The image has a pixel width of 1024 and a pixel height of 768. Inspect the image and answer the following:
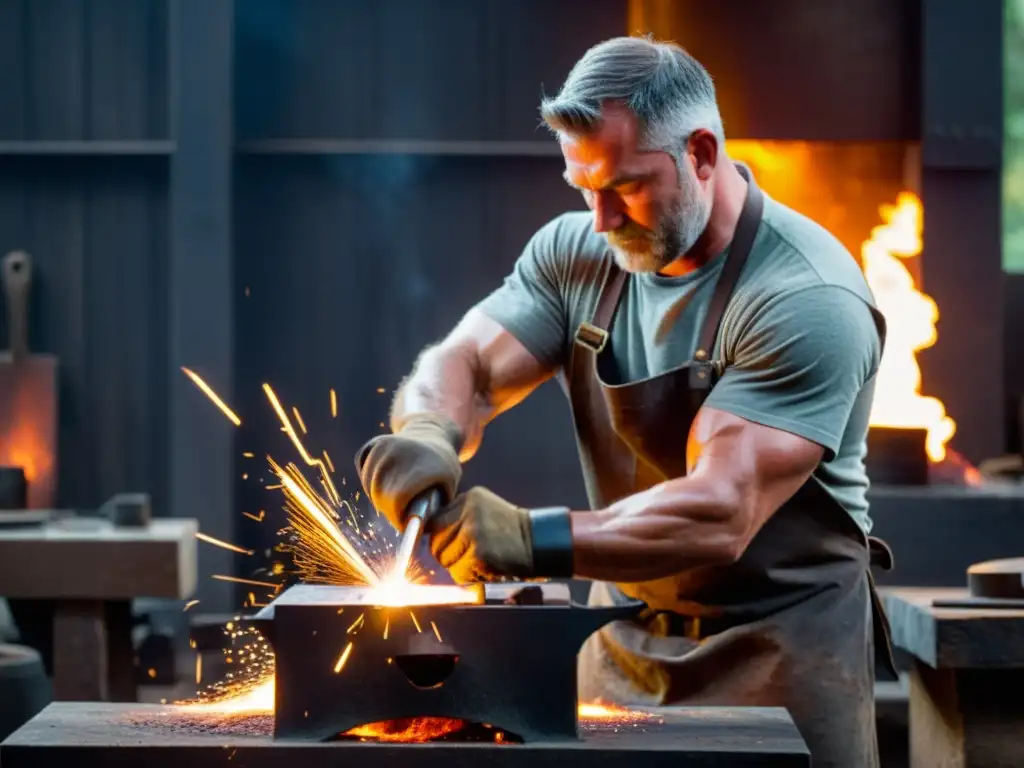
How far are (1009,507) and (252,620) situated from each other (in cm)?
345

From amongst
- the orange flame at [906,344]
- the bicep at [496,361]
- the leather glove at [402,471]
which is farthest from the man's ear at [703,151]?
the orange flame at [906,344]

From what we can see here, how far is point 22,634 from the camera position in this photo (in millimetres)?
4922

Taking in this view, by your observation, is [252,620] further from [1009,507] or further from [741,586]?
[1009,507]

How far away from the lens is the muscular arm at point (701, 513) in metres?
2.31

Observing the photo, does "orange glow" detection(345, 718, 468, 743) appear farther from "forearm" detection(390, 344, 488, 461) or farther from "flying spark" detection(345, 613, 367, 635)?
"forearm" detection(390, 344, 488, 461)

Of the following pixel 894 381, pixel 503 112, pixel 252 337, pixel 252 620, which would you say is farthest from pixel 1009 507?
pixel 252 620

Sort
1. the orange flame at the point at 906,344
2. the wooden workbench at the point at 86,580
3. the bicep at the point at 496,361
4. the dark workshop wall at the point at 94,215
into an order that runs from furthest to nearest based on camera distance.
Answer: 1. the dark workshop wall at the point at 94,215
2. the orange flame at the point at 906,344
3. the wooden workbench at the point at 86,580
4. the bicep at the point at 496,361

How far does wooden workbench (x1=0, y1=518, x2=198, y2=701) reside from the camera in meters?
4.40

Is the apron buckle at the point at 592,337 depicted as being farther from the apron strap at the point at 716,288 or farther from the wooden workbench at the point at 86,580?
the wooden workbench at the point at 86,580

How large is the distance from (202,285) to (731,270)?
3.69m

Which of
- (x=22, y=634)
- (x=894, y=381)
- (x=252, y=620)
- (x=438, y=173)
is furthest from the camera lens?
(x=438, y=173)

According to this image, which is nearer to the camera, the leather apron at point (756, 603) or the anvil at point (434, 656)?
the anvil at point (434, 656)

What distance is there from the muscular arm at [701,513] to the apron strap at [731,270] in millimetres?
216

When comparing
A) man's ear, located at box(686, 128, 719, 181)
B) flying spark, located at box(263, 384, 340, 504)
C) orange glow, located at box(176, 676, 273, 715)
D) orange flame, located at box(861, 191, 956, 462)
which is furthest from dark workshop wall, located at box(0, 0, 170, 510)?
man's ear, located at box(686, 128, 719, 181)
